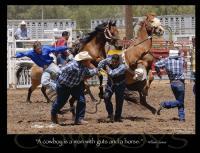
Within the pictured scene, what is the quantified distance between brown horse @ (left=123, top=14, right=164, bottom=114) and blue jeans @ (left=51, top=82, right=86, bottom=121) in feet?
4.06

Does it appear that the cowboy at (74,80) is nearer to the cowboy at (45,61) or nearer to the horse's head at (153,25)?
the horse's head at (153,25)

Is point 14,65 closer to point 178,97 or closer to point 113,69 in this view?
point 113,69

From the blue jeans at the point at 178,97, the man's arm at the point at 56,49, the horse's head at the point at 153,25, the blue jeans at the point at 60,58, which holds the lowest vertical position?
the blue jeans at the point at 178,97

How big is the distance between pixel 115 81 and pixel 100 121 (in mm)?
834

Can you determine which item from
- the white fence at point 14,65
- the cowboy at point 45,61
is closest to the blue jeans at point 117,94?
the cowboy at point 45,61

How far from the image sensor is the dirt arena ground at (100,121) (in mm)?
10359

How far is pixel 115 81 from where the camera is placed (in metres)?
11.4

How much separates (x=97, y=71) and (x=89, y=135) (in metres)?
1.67

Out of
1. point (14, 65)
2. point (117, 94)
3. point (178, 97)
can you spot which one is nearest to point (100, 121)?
point (117, 94)

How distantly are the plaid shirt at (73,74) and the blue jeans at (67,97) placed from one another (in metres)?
0.11

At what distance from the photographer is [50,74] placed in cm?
1427
